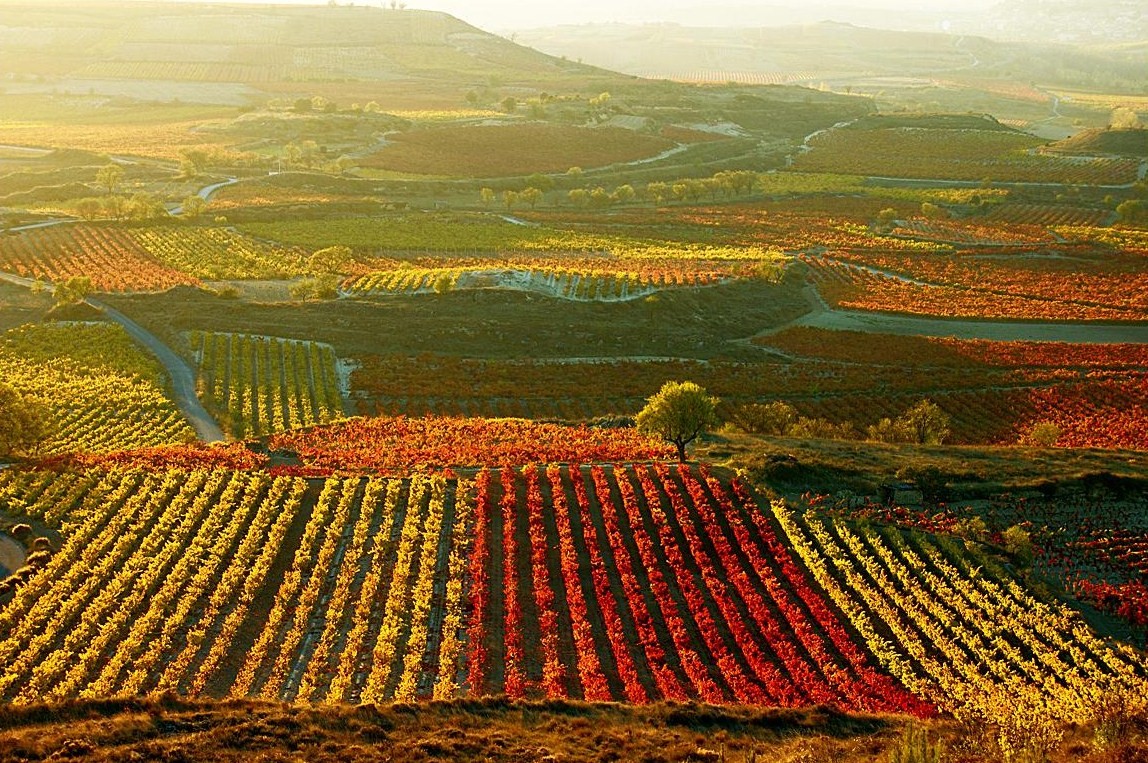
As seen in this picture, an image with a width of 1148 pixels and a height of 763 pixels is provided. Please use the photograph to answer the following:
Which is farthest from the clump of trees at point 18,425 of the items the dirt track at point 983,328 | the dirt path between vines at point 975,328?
the dirt track at point 983,328

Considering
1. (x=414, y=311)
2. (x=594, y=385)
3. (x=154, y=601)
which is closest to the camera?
(x=154, y=601)

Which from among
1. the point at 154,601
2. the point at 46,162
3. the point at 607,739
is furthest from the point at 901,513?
the point at 46,162

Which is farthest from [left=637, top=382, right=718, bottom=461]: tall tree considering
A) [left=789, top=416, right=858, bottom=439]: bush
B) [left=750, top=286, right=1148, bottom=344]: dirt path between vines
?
[left=750, top=286, right=1148, bottom=344]: dirt path between vines

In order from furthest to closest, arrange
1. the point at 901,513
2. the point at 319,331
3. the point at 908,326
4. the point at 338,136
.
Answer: the point at 338,136 < the point at 908,326 < the point at 319,331 < the point at 901,513

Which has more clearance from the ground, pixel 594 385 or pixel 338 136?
pixel 338 136

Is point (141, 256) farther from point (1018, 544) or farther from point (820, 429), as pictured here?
point (1018, 544)

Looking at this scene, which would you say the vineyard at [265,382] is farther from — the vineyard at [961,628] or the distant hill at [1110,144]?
the distant hill at [1110,144]

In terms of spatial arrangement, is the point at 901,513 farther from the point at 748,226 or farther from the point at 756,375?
the point at 748,226

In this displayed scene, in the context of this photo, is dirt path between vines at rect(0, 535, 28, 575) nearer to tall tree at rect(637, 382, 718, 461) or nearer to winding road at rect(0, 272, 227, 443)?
winding road at rect(0, 272, 227, 443)
